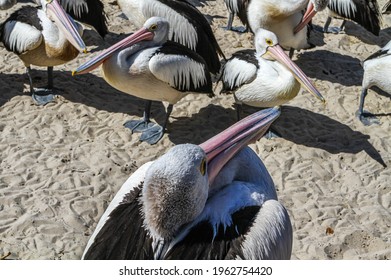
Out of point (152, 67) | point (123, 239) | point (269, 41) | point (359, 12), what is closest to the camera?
point (123, 239)

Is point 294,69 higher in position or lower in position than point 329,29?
higher

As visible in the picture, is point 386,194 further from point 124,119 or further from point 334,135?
point 124,119

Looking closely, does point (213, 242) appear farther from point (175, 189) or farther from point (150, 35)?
point (150, 35)

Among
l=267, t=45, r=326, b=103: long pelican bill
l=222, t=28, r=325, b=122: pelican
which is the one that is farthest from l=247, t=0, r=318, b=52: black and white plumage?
l=267, t=45, r=326, b=103: long pelican bill

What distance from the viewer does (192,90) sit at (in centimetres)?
552

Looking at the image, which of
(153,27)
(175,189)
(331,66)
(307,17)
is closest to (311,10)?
(307,17)

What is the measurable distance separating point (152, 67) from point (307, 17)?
241 cm

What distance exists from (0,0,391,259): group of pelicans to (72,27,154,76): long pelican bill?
10 millimetres

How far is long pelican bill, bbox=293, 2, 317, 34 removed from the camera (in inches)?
263

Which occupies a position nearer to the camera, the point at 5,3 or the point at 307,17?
the point at 307,17

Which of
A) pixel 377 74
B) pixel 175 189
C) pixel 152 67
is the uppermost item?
pixel 175 189

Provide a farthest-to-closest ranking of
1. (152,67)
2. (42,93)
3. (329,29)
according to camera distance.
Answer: (329,29) → (42,93) → (152,67)

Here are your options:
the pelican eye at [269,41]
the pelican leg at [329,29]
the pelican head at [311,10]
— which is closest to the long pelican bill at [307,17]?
the pelican head at [311,10]

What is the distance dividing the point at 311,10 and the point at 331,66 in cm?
97
